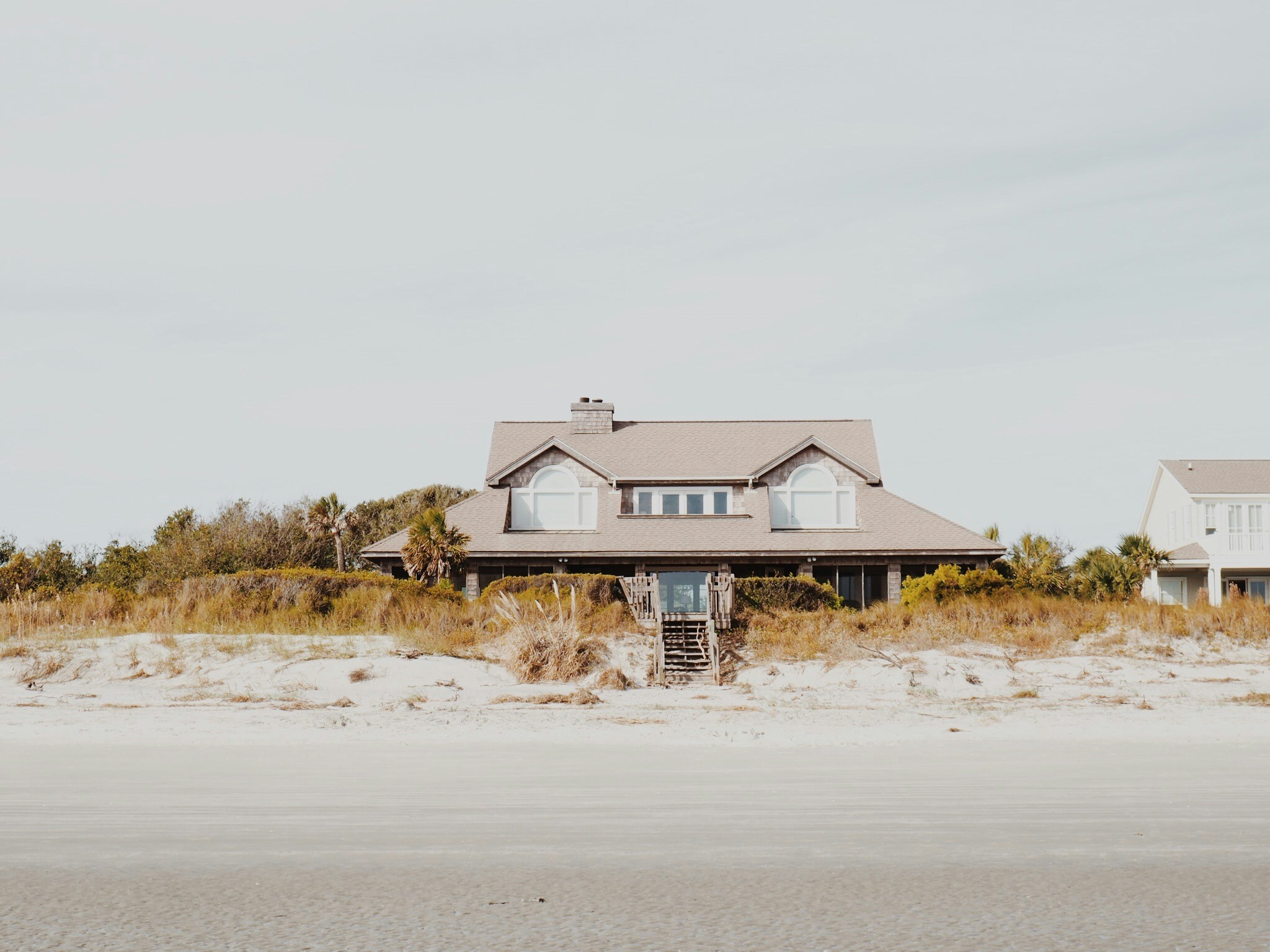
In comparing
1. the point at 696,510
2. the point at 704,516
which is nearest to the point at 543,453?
the point at 696,510

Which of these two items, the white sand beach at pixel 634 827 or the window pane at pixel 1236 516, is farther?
the window pane at pixel 1236 516

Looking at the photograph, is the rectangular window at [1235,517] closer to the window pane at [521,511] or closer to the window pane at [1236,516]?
the window pane at [1236,516]

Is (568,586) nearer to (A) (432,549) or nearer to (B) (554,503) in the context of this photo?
(A) (432,549)

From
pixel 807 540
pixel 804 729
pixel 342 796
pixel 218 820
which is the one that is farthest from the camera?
pixel 807 540

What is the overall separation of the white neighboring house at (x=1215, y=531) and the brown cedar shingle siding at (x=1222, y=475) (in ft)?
0.08

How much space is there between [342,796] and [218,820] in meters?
1.29

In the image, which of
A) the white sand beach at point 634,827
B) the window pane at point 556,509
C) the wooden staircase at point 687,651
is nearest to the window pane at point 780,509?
the window pane at point 556,509

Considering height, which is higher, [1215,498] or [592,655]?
[1215,498]

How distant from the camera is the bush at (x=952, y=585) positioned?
94.7ft

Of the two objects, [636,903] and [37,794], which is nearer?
[636,903]

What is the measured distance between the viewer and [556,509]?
36.9m

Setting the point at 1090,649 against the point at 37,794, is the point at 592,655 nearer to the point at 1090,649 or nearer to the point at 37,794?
the point at 1090,649

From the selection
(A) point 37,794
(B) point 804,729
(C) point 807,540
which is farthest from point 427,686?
(C) point 807,540

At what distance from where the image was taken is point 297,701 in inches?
702
